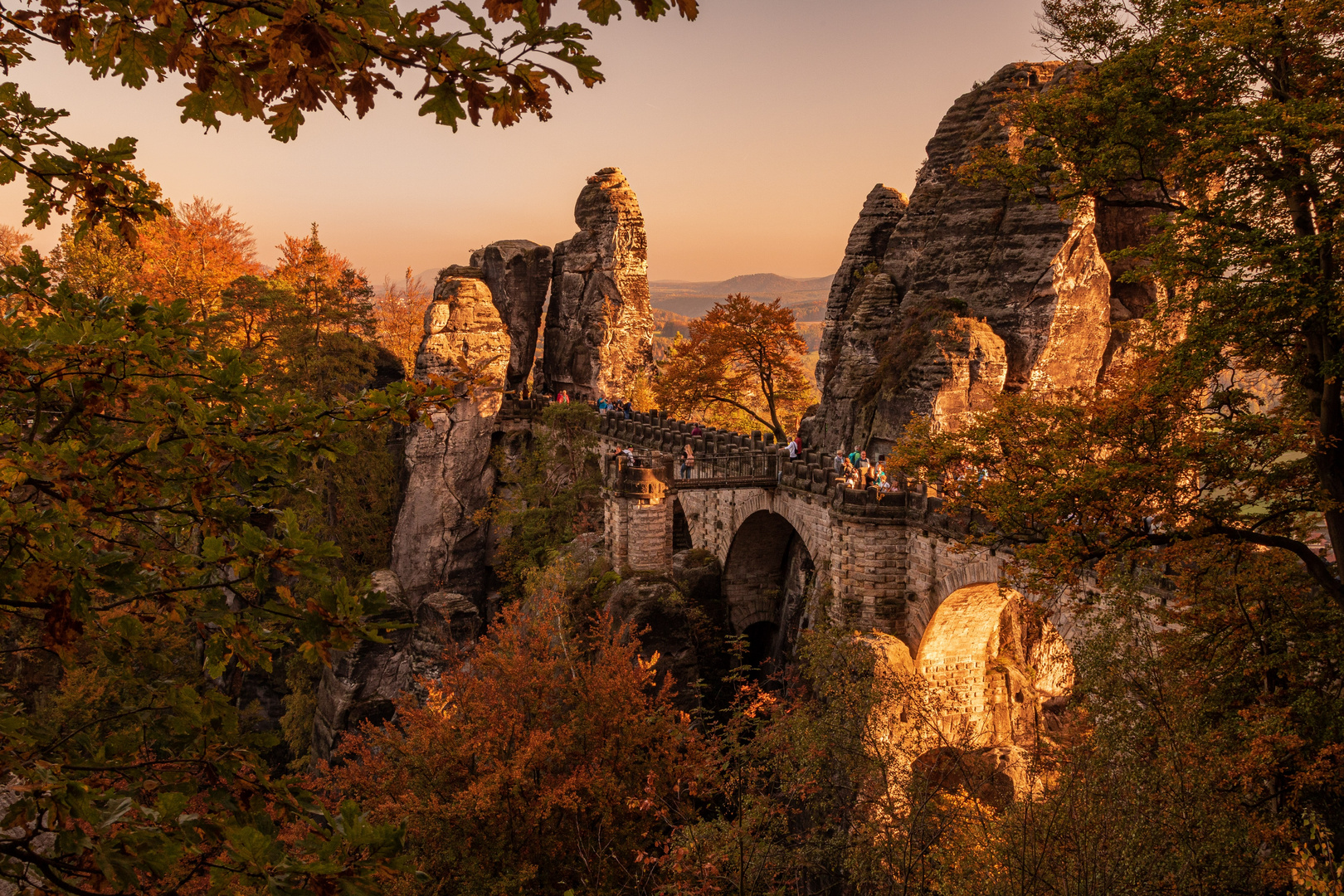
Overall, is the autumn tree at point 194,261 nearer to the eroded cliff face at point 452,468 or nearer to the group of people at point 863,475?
the eroded cliff face at point 452,468

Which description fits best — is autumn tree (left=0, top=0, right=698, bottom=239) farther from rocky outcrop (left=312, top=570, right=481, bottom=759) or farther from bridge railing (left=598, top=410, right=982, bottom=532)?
rocky outcrop (left=312, top=570, right=481, bottom=759)

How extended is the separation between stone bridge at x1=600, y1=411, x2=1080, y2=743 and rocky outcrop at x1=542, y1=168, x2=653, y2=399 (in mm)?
11711

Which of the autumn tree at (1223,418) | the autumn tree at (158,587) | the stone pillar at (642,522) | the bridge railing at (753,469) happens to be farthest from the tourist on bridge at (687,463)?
the autumn tree at (158,587)

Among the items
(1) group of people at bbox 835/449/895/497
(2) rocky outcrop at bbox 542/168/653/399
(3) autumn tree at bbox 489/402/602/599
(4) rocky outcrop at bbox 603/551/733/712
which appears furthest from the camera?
(2) rocky outcrop at bbox 542/168/653/399

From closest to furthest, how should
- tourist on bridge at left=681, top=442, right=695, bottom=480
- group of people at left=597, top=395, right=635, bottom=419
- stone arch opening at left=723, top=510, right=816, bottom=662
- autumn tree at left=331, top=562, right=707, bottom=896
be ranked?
1. autumn tree at left=331, top=562, right=707, bottom=896
2. stone arch opening at left=723, top=510, right=816, bottom=662
3. tourist on bridge at left=681, top=442, right=695, bottom=480
4. group of people at left=597, top=395, right=635, bottom=419

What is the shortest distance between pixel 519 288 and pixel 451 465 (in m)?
11.5

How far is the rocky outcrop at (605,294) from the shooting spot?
40.1 m

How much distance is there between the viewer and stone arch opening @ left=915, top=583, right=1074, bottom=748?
62.6ft

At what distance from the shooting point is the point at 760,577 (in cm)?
2809

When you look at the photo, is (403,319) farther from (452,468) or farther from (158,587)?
(158,587)

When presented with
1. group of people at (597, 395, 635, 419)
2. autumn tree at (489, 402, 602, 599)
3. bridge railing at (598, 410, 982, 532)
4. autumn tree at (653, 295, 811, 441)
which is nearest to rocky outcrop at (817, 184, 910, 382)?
autumn tree at (653, 295, 811, 441)

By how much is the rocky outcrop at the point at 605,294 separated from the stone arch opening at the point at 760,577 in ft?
49.7

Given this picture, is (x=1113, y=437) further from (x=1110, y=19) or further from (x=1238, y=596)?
(x=1110, y=19)

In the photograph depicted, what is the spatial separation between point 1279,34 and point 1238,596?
7433mm
